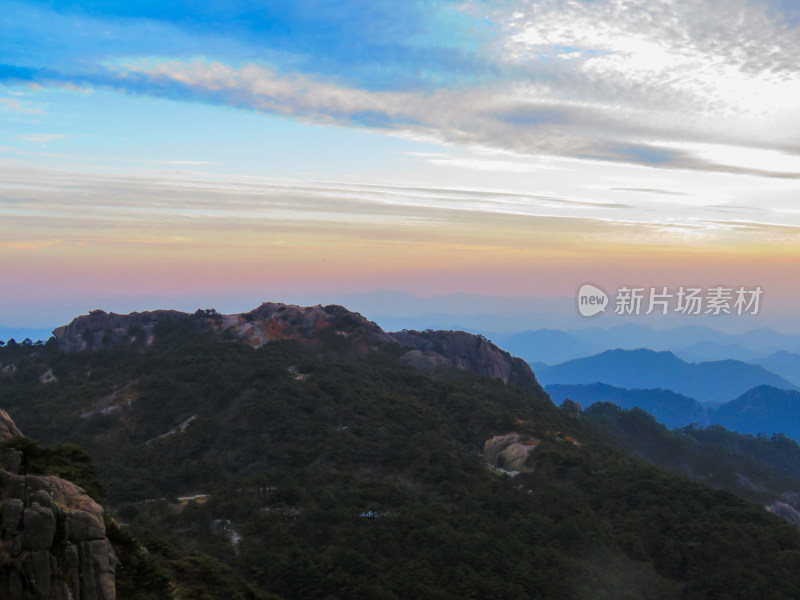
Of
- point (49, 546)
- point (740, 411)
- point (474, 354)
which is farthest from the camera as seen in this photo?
point (740, 411)

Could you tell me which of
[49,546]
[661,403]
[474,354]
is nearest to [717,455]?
[474,354]

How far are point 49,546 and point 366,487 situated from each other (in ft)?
60.7

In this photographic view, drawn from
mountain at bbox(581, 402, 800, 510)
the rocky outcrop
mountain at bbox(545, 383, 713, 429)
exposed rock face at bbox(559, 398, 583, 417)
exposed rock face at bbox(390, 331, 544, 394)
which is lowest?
mountain at bbox(545, 383, 713, 429)

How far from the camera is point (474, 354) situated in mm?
68688

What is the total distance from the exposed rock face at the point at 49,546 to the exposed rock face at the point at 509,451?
25906 millimetres

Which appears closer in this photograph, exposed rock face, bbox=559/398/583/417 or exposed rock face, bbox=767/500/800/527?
exposed rock face, bbox=767/500/800/527

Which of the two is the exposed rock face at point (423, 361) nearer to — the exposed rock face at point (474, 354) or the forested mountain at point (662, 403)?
the exposed rock face at point (474, 354)

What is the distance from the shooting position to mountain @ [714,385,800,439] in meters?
154

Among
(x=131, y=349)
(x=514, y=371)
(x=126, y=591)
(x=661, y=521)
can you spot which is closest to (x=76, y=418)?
(x=131, y=349)

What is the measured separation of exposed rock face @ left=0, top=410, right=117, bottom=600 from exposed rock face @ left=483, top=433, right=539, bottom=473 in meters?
25.9

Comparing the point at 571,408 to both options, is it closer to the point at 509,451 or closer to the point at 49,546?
the point at 509,451

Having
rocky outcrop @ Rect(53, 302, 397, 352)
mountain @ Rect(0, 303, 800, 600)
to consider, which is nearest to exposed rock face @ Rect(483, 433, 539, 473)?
mountain @ Rect(0, 303, 800, 600)

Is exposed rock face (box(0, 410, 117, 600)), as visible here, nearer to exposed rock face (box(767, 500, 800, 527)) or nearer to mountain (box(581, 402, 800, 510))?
exposed rock face (box(767, 500, 800, 527))

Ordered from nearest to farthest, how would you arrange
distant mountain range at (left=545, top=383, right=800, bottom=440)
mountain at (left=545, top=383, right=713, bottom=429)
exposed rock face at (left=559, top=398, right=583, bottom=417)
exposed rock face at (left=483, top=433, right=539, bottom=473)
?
exposed rock face at (left=483, top=433, right=539, bottom=473) → exposed rock face at (left=559, top=398, right=583, bottom=417) → distant mountain range at (left=545, top=383, right=800, bottom=440) → mountain at (left=545, top=383, right=713, bottom=429)
